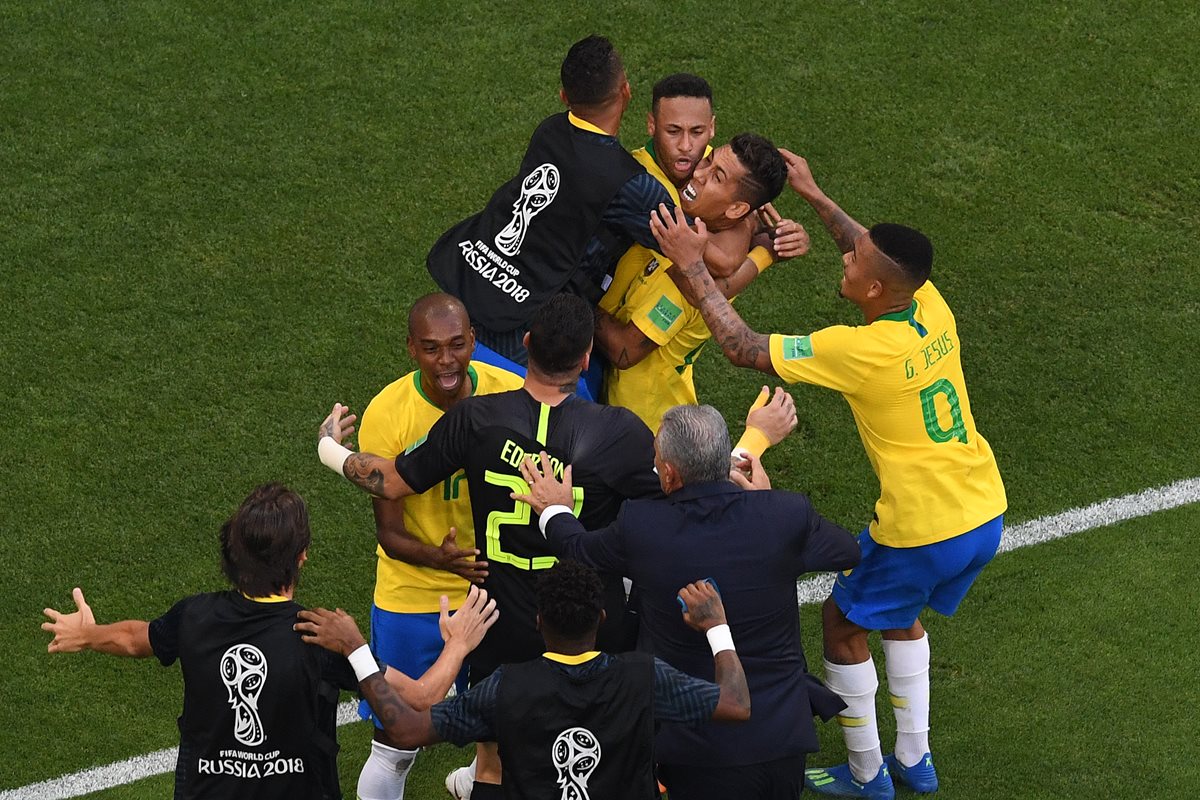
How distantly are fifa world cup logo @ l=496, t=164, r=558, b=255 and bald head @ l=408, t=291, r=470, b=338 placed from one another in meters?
0.75

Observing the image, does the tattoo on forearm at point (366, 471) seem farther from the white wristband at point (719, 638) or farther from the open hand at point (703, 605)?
the white wristband at point (719, 638)

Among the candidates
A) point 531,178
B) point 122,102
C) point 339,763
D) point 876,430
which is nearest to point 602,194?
point 531,178

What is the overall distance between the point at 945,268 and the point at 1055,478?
163 cm

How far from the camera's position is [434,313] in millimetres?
6004

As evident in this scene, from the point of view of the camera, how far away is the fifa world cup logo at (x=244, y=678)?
5.06 meters

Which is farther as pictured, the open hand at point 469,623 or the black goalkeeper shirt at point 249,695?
the open hand at point 469,623

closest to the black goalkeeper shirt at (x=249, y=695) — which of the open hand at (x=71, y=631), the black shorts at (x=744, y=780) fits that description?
the open hand at (x=71, y=631)

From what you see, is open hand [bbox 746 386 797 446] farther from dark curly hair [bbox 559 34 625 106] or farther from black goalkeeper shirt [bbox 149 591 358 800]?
black goalkeeper shirt [bbox 149 591 358 800]

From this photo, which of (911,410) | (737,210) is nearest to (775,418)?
(911,410)

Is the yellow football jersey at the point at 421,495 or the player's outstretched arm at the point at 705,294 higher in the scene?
the player's outstretched arm at the point at 705,294

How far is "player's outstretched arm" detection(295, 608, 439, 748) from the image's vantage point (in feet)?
16.4

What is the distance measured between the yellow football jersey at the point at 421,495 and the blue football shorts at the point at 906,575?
5.16 ft

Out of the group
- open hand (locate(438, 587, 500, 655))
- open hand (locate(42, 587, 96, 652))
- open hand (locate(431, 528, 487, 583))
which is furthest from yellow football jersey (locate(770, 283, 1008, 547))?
open hand (locate(42, 587, 96, 652))

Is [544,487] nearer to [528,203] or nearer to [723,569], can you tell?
[723,569]
